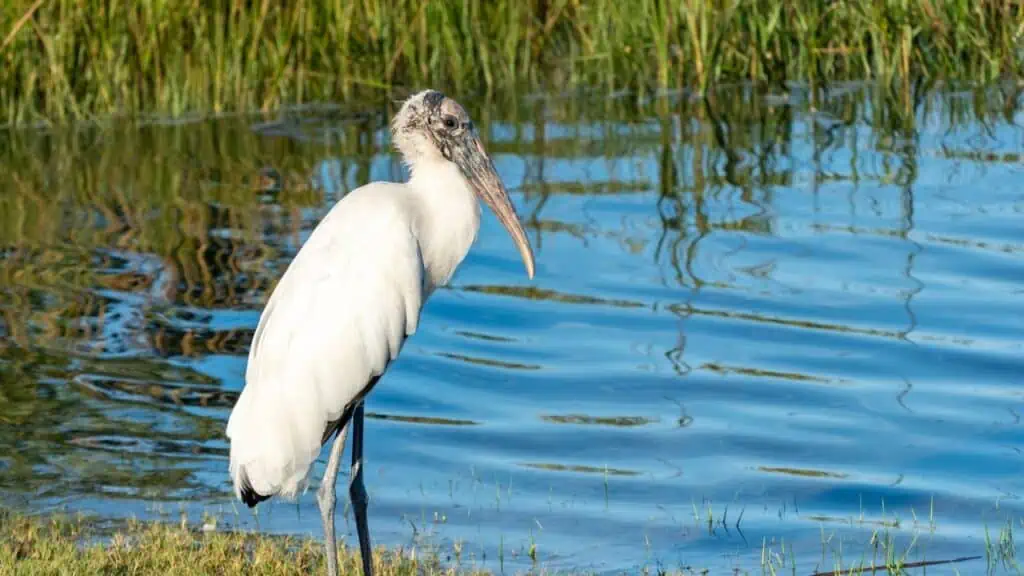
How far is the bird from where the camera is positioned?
195 inches

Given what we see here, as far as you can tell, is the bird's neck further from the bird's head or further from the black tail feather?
the black tail feather

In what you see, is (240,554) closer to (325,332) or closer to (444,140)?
(325,332)

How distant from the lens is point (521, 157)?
1084cm

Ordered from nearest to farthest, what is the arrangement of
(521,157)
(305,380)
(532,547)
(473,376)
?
1. (305,380)
2. (532,547)
3. (473,376)
4. (521,157)

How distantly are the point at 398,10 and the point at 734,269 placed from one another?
4.24m

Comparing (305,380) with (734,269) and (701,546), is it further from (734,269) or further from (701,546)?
(734,269)

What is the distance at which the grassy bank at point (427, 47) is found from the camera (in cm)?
1120

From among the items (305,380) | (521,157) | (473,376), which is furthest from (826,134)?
(305,380)

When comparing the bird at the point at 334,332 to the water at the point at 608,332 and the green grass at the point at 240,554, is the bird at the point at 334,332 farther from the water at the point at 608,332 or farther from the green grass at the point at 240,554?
the water at the point at 608,332

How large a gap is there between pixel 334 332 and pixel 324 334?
0.03m

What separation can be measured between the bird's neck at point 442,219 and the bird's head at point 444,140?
0.18ft

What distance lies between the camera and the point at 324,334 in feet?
16.6

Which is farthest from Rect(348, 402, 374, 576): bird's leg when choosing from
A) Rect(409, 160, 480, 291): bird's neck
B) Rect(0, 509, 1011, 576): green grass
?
Rect(409, 160, 480, 291): bird's neck

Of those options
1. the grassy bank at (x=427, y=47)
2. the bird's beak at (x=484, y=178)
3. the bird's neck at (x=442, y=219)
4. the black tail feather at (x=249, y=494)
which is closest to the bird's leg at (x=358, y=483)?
the black tail feather at (x=249, y=494)
